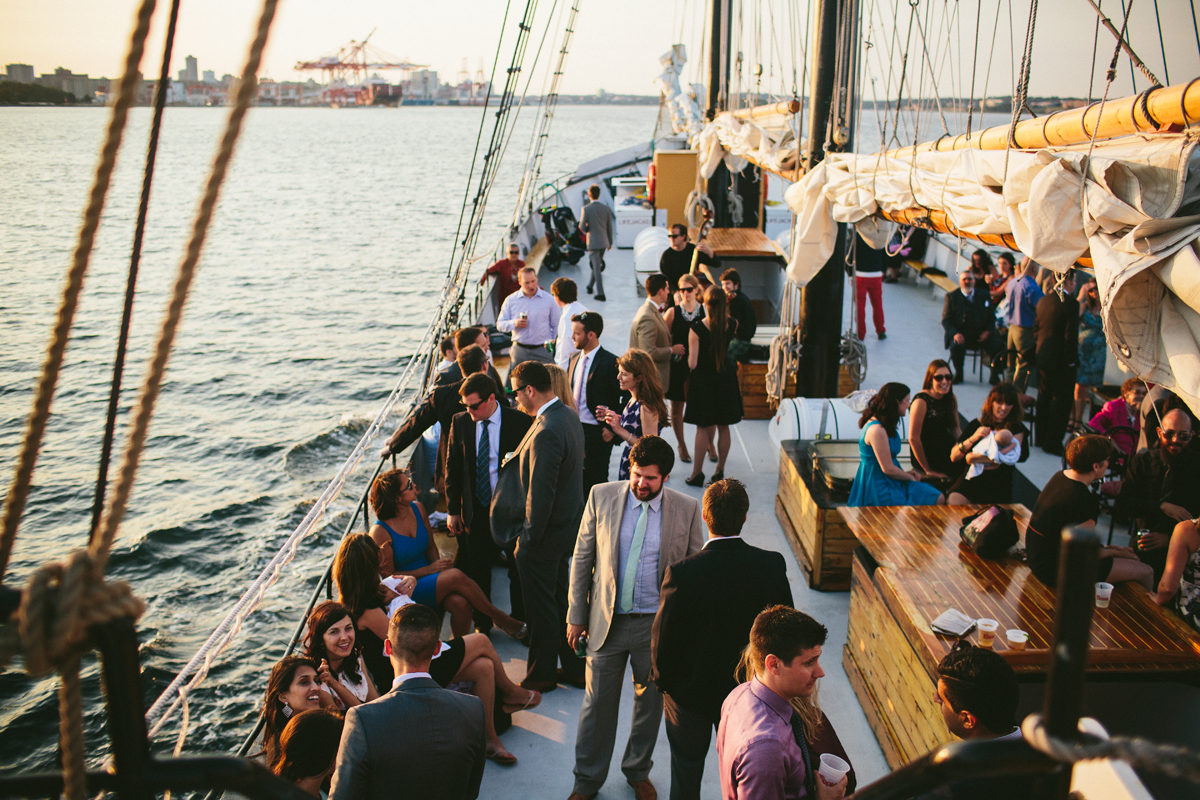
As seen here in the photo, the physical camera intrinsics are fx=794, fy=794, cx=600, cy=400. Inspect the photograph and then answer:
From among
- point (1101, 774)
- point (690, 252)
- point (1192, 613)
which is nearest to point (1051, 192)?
point (1101, 774)

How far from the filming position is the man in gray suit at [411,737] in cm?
239

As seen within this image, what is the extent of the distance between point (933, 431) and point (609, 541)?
2.81 m

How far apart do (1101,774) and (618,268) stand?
41.4ft

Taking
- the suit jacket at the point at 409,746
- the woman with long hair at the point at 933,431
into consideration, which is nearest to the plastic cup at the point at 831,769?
the suit jacket at the point at 409,746

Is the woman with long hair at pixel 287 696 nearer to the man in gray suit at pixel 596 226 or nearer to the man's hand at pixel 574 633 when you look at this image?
the man's hand at pixel 574 633

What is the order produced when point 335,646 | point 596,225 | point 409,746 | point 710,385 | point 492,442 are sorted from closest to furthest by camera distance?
point 409,746
point 335,646
point 492,442
point 710,385
point 596,225

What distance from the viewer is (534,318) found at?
6.96 metres

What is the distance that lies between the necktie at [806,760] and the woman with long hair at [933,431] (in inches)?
124

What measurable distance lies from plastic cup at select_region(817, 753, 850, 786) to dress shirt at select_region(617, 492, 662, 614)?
1114mm

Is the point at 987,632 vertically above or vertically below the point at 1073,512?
below

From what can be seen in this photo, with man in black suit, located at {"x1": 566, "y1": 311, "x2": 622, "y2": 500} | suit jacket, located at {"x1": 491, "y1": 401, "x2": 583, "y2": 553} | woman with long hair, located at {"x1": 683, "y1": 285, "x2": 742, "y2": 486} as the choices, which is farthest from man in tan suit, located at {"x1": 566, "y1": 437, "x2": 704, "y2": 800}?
woman with long hair, located at {"x1": 683, "y1": 285, "x2": 742, "y2": 486}

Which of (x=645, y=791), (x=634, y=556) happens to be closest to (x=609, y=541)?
(x=634, y=556)

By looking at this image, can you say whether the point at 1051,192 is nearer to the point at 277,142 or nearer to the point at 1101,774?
the point at 1101,774

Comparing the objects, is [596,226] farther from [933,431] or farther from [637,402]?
[933,431]
